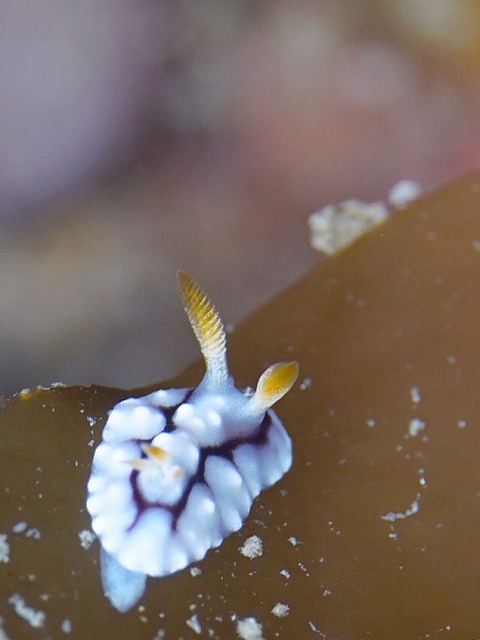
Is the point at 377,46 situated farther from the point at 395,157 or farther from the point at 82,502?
the point at 82,502

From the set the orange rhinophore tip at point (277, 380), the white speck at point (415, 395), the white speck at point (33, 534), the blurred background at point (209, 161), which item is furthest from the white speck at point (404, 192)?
the white speck at point (33, 534)

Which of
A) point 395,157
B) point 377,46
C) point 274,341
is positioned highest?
point 377,46

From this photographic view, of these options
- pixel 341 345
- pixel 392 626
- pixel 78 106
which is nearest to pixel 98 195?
pixel 78 106

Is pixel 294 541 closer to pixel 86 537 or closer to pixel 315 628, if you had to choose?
pixel 315 628

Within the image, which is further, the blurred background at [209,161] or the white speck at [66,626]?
the blurred background at [209,161]

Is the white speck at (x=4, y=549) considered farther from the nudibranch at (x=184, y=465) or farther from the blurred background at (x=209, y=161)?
the blurred background at (x=209, y=161)

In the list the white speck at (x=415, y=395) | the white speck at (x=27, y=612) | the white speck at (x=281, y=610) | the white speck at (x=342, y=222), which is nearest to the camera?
the white speck at (x=27, y=612)

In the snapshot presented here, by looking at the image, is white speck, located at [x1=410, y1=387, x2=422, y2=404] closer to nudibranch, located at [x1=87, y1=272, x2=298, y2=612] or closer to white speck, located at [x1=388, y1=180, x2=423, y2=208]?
nudibranch, located at [x1=87, y1=272, x2=298, y2=612]
